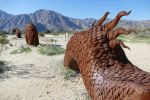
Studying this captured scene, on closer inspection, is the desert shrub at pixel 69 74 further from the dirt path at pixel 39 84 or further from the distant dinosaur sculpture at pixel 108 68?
the distant dinosaur sculpture at pixel 108 68

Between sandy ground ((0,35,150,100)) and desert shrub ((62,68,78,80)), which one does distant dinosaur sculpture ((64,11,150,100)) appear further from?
desert shrub ((62,68,78,80))

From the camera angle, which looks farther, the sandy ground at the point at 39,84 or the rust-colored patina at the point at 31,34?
the rust-colored patina at the point at 31,34

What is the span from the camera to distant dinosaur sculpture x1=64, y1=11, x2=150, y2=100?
185 cm

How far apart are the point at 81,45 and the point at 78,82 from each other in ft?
13.3

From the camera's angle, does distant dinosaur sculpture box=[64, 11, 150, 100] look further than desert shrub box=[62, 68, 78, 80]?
No

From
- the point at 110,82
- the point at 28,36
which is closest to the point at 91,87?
the point at 110,82

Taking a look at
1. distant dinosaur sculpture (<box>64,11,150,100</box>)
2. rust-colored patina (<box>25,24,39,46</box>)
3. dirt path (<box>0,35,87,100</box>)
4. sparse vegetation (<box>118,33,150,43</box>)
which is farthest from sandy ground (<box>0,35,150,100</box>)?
sparse vegetation (<box>118,33,150,43</box>)

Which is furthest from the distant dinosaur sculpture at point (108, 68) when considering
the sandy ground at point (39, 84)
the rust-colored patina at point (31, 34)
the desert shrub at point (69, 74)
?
the rust-colored patina at point (31, 34)

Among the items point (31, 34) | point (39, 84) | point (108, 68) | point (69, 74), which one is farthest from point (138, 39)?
point (108, 68)

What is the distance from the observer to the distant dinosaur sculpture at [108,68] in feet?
6.08

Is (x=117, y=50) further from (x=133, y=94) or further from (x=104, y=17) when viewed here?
(x=133, y=94)

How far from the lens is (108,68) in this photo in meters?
2.29

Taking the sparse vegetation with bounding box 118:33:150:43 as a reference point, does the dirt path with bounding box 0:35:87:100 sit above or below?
below

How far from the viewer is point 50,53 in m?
10.9
